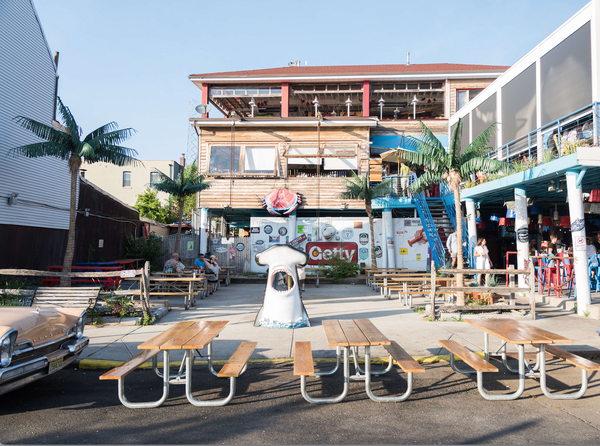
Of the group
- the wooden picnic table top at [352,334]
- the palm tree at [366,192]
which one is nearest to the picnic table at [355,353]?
the wooden picnic table top at [352,334]

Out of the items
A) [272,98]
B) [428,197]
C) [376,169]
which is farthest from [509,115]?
[272,98]

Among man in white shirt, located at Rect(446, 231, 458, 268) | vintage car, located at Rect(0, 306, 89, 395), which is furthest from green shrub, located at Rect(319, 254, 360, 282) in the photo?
vintage car, located at Rect(0, 306, 89, 395)

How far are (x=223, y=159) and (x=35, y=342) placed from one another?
1697 centimetres

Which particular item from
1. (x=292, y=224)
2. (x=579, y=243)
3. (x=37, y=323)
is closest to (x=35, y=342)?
(x=37, y=323)

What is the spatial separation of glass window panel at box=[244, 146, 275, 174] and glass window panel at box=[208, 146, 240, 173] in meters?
0.51

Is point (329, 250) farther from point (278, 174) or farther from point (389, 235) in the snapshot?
point (278, 174)

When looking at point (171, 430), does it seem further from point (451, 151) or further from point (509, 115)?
point (509, 115)

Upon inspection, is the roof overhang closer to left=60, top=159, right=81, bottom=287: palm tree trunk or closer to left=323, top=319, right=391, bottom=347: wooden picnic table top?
left=60, top=159, right=81, bottom=287: palm tree trunk

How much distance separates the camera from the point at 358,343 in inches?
170

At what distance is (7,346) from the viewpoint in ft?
12.7

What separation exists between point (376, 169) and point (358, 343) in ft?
57.4

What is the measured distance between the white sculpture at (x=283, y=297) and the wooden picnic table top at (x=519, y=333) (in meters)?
3.73

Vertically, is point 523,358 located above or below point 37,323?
below

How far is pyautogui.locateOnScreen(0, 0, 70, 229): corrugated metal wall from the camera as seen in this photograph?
1298 centimetres
